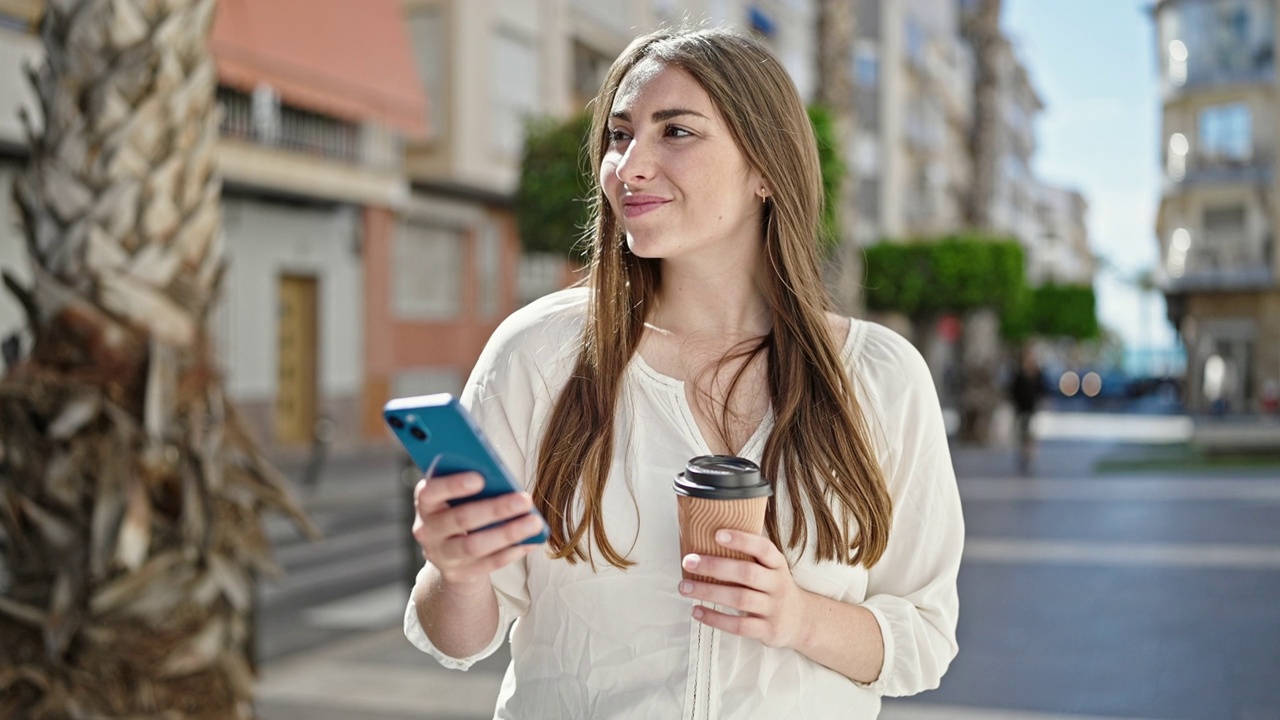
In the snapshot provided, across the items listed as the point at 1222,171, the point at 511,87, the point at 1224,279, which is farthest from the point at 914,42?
the point at 511,87

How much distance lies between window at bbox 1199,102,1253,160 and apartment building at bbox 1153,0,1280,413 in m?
0.03

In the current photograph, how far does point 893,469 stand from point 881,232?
143ft

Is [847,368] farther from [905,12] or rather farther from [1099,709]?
[905,12]

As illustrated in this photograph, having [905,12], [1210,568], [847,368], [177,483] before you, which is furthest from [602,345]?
[905,12]

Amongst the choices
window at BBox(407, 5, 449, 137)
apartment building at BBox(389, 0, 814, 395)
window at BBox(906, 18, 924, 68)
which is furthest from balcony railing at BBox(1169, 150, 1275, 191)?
window at BBox(407, 5, 449, 137)

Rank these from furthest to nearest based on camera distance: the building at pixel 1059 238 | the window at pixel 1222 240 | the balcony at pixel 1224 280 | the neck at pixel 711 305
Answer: the building at pixel 1059 238, the window at pixel 1222 240, the balcony at pixel 1224 280, the neck at pixel 711 305

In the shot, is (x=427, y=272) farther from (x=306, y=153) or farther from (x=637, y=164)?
(x=637, y=164)

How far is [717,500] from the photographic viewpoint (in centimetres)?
158

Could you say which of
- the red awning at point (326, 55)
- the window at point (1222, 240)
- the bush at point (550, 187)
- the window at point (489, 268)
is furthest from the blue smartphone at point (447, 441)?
the window at point (1222, 240)

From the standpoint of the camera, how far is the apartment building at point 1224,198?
1578 inches

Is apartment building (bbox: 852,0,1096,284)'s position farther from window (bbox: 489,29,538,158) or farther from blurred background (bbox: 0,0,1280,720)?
window (bbox: 489,29,538,158)

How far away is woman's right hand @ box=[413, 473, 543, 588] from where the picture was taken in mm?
1518

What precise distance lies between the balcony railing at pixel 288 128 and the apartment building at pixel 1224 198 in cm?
2936

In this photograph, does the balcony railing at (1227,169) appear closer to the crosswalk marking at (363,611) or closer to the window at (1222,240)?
the window at (1222,240)
